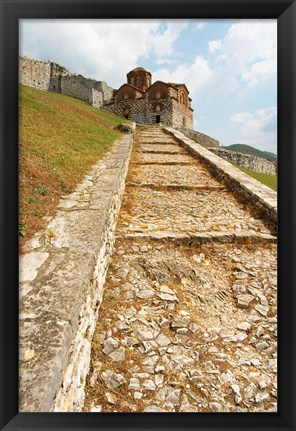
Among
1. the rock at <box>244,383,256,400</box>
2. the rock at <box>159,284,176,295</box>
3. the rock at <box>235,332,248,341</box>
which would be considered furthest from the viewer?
the rock at <box>159,284,176,295</box>

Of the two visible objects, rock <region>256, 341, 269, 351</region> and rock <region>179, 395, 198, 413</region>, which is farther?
rock <region>256, 341, 269, 351</region>

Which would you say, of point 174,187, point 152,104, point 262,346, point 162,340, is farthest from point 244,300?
point 152,104

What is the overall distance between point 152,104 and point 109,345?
39.5 metres

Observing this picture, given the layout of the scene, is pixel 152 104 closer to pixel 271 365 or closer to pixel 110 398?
pixel 271 365

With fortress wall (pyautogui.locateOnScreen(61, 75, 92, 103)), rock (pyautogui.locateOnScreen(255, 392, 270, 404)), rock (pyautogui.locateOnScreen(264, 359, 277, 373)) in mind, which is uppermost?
fortress wall (pyautogui.locateOnScreen(61, 75, 92, 103))

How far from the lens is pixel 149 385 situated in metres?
2.19

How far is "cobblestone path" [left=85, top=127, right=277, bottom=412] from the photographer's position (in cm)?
214

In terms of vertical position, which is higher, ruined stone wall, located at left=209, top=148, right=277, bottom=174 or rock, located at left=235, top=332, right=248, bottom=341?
ruined stone wall, located at left=209, top=148, right=277, bottom=174

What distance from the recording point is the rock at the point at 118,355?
2.42 m

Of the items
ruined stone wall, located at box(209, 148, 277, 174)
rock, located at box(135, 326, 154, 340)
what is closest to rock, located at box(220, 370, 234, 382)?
rock, located at box(135, 326, 154, 340)

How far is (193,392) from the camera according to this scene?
7.06 feet

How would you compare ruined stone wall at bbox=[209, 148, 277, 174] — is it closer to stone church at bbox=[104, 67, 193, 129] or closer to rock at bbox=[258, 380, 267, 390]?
stone church at bbox=[104, 67, 193, 129]

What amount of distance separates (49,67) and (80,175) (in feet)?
138
